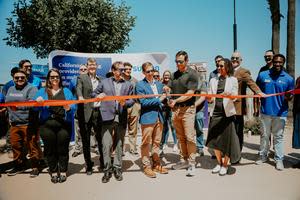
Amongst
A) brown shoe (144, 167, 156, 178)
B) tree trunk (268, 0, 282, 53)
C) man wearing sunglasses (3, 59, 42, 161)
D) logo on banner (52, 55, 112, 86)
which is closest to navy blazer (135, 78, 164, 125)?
brown shoe (144, 167, 156, 178)

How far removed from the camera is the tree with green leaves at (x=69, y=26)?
50.4ft

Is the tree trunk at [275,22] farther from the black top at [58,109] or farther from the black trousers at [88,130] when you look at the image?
the black top at [58,109]

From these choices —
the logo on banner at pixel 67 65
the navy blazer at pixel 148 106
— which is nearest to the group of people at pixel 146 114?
the navy blazer at pixel 148 106

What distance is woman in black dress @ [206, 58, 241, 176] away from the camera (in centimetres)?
479

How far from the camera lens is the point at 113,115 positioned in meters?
4.66

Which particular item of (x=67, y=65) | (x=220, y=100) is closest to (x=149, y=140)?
(x=220, y=100)

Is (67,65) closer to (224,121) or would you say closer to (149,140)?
(149,140)

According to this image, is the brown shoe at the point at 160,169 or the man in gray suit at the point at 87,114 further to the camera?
the man in gray suit at the point at 87,114

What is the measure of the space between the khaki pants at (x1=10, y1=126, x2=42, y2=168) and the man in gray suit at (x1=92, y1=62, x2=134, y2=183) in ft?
4.79

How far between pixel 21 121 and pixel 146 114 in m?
2.35

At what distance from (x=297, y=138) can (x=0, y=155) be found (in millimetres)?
6951

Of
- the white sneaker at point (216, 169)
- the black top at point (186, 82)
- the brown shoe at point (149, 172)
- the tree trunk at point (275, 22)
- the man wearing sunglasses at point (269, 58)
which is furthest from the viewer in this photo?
the tree trunk at point (275, 22)

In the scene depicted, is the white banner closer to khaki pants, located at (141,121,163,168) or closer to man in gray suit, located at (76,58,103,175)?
man in gray suit, located at (76,58,103,175)

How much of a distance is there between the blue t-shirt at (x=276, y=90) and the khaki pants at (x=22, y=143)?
456cm
